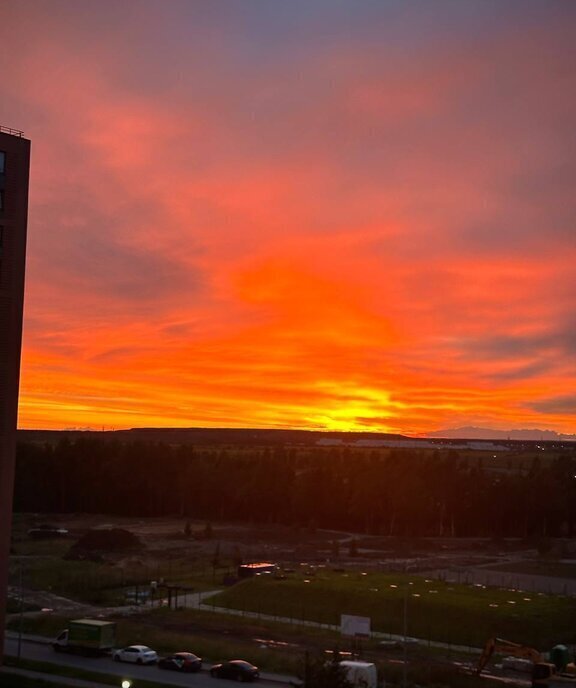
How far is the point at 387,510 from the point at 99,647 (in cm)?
8321

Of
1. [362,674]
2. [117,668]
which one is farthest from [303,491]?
[362,674]

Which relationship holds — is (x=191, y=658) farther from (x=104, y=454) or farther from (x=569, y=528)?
(x=104, y=454)

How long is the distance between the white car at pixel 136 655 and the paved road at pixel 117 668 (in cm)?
32

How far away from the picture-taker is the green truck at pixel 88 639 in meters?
41.5

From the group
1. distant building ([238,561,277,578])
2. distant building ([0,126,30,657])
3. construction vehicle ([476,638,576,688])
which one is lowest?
distant building ([238,561,277,578])

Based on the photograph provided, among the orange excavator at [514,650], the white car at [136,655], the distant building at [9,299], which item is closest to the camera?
the distant building at [9,299]

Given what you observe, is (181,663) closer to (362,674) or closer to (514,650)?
(362,674)

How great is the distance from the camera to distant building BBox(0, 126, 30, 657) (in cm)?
3634

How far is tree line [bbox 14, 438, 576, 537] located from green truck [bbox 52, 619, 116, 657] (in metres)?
78.9

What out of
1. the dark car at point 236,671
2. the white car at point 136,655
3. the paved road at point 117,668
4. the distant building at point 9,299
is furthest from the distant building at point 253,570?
the distant building at point 9,299

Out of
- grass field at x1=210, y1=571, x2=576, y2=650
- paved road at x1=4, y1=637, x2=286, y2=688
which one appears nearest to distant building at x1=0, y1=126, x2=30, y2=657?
paved road at x1=4, y1=637, x2=286, y2=688

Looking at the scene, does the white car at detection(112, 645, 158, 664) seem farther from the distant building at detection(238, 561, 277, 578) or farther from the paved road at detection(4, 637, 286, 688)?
the distant building at detection(238, 561, 277, 578)

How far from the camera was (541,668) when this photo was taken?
3531 cm

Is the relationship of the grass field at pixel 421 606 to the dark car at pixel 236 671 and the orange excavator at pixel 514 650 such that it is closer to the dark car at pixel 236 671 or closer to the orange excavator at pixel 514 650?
the orange excavator at pixel 514 650
